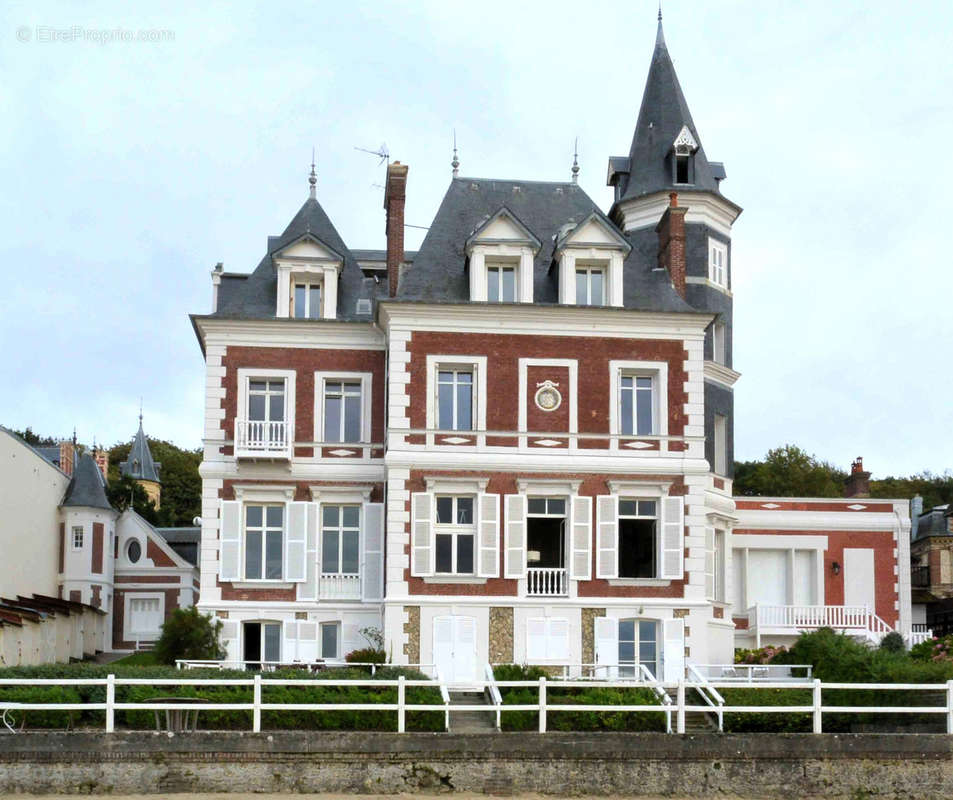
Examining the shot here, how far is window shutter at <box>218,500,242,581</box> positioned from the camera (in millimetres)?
32000

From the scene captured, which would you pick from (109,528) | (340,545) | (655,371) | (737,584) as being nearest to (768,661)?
(737,584)

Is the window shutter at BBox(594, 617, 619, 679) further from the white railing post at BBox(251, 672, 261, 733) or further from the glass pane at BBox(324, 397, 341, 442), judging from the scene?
the white railing post at BBox(251, 672, 261, 733)

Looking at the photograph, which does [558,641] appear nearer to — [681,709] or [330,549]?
[330,549]

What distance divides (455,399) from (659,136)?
1030 centimetres

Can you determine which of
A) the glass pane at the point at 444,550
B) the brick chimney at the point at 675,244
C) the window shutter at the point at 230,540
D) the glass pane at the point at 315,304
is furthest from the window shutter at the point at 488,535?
the brick chimney at the point at 675,244

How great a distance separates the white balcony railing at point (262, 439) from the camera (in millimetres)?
32062

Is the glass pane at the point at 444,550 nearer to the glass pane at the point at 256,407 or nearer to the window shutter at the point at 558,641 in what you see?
the window shutter at the point at 558,641

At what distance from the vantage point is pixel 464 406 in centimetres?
3184

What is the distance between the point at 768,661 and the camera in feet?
108

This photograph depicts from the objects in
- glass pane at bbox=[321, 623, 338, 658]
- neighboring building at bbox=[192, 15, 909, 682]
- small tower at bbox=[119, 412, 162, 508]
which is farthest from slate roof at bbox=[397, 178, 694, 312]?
small tower at bbox=[119, 412, 162, 508]

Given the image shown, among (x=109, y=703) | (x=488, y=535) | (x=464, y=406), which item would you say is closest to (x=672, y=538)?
(x=488, y=535)

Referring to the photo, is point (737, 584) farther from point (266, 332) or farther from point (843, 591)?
point (266, 332)

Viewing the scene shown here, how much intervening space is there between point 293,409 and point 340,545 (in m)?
3.21

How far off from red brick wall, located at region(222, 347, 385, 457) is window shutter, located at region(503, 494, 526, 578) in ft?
12.1
